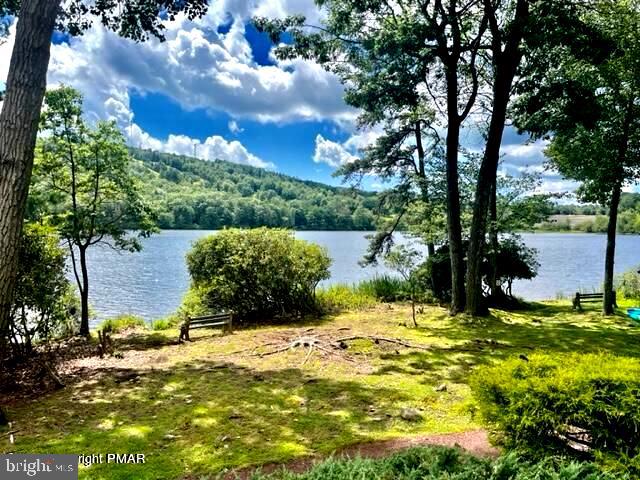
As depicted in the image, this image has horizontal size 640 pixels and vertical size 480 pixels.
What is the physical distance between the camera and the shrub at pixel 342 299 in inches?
511

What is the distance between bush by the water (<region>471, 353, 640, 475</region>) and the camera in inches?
108

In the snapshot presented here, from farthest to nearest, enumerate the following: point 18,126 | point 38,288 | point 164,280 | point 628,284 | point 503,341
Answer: point 164,280 < point 628,284 < point 503,341 < point 38,288 < point 18,126

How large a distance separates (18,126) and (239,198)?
79.6 meters

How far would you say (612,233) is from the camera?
12266mm

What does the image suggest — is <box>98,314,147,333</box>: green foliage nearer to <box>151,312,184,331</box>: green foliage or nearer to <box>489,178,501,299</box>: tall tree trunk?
<box>151,312,184,331</box>: green foliage

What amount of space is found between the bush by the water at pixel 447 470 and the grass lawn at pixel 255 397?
0.94 meters

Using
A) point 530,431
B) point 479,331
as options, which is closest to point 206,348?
point 479,331

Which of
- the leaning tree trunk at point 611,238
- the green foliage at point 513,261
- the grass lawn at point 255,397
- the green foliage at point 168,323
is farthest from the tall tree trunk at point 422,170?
the green foliage at point 168,323

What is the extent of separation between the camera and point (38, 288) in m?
6.79

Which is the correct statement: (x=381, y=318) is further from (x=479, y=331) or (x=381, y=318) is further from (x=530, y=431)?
(x=530, y=431)

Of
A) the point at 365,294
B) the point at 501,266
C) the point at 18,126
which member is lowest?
the point at 365,294

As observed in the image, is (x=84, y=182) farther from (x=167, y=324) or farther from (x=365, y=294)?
(x=365, y=294)

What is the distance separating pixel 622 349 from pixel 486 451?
19.9ft

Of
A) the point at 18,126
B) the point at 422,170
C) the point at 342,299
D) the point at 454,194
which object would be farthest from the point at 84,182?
the point at 422,170
